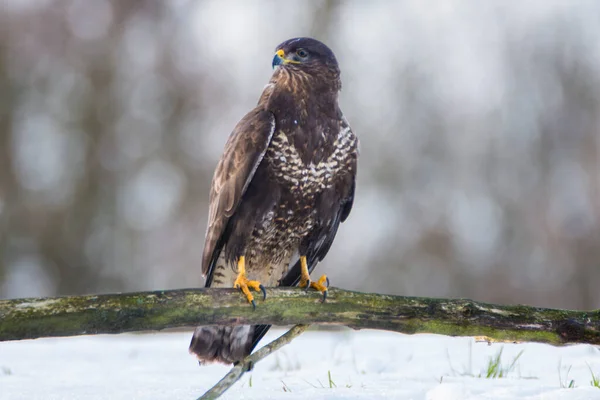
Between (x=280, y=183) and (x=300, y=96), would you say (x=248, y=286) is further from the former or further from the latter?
(x=300, y=96)

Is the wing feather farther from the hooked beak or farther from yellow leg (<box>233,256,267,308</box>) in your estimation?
yellow leg (<box>233,256,267,308</box>)

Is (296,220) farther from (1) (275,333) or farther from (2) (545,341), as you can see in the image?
(1) (275,333)

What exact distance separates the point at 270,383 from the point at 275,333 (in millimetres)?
3113

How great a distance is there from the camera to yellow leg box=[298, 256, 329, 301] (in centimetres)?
400

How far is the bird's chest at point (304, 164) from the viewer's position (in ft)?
13.7

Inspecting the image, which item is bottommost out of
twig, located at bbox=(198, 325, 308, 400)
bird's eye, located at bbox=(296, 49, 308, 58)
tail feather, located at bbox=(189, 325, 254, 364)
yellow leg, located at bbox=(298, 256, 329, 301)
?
twig, located at bbox=(198, 325, 308, 400)

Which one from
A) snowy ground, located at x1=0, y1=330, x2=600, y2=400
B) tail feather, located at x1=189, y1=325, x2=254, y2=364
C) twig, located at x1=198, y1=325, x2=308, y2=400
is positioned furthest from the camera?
tail feather, located at x1=189, y1=325, x2=254, y2=364

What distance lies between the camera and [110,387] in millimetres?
3945

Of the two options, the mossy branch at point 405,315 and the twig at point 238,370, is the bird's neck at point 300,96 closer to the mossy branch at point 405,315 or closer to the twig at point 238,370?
the mossy branch at point 405,315

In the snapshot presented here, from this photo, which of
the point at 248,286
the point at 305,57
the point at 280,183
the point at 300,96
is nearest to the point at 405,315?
the point at 248,286

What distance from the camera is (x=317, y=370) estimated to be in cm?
474

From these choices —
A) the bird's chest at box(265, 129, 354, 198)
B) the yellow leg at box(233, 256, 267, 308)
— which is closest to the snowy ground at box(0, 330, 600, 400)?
the yellow leg at box(233, 256, 267, 308)

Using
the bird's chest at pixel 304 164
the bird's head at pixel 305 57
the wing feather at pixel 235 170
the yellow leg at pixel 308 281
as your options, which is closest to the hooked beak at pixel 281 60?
the bird's head at pixel 305 57

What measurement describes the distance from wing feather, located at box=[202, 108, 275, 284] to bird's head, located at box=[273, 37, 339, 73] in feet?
1.16
